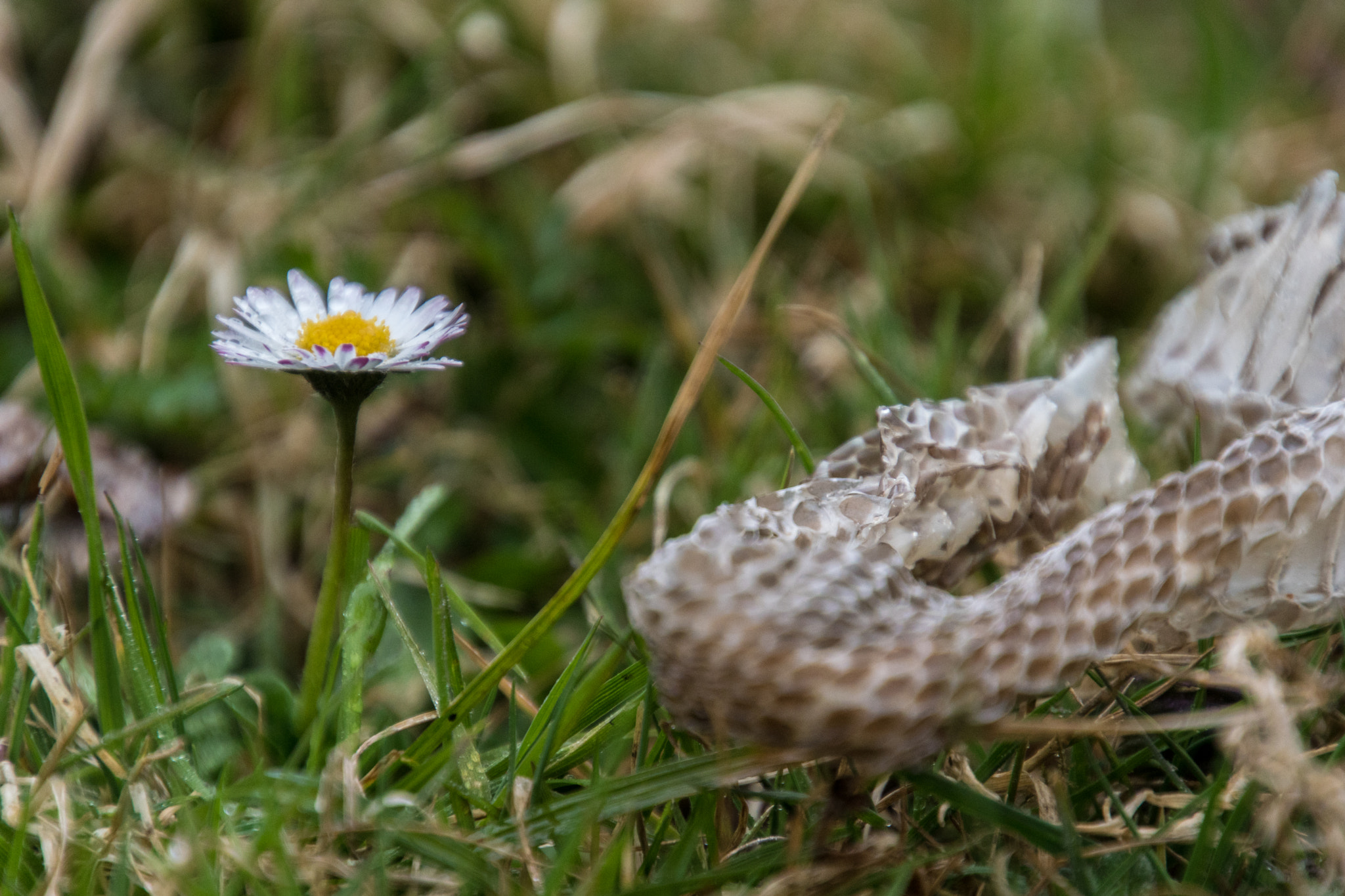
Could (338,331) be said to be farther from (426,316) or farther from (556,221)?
(556,221)

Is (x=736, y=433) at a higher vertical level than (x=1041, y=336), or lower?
lower

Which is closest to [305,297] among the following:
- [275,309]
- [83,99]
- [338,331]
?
[275,309]

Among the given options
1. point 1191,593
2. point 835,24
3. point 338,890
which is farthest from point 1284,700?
point 835,24

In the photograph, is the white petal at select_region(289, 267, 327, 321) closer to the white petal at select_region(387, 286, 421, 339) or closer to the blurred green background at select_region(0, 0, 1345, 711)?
the white petal at select_region(387, 286, 421, 339)

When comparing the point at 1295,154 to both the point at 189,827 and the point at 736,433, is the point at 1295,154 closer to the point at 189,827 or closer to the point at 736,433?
the point at 736,433

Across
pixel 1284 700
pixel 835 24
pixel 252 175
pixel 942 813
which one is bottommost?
pixel 942 813

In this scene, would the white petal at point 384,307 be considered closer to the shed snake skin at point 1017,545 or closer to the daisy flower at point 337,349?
the daisy flower at point 337,349
